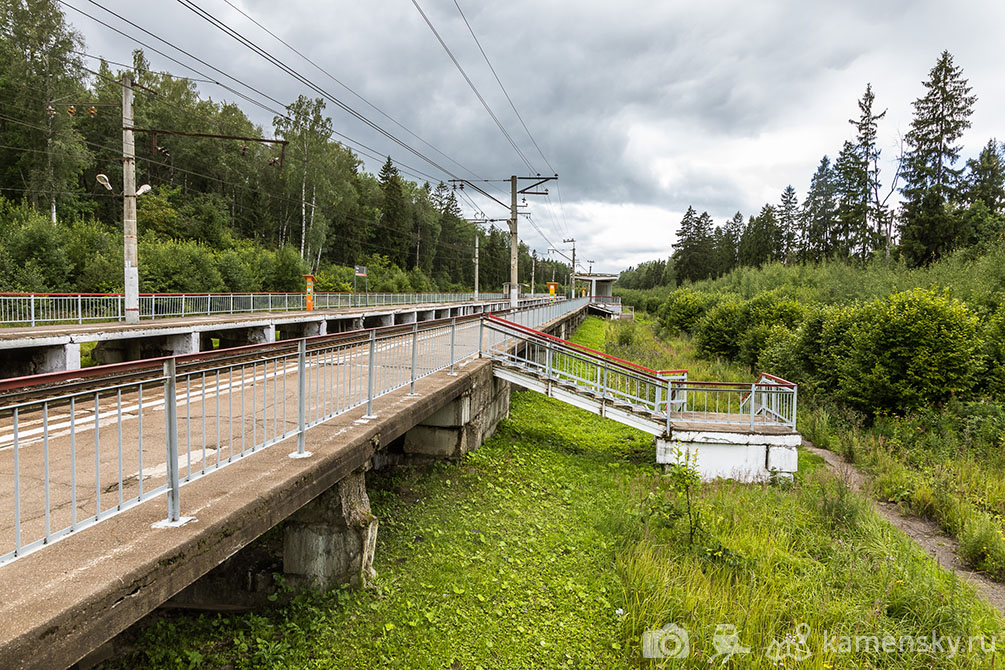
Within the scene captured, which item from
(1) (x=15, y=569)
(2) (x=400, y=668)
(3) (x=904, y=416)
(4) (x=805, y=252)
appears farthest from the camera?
(4) (x=805, y=252)

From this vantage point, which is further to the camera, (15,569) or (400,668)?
(400,668)

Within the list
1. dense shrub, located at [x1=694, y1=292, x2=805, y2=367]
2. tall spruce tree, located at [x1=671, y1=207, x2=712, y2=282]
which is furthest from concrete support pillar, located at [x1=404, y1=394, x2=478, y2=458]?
tall spruce tree, located at [x1=671, y1=207, x2=712, y2=282]

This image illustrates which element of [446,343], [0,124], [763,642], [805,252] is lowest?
[763,642]

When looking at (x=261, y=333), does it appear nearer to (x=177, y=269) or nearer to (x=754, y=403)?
(x=177, y=269)

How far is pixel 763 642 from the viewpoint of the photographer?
207 inches

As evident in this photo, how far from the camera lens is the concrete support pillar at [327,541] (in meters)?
5.16

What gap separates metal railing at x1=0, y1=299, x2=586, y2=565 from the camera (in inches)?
120

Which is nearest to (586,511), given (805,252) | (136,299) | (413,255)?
(136,299)

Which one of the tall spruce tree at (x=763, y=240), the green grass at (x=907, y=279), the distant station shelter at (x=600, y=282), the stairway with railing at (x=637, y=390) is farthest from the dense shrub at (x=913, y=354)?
the distant station shelter at (x=600, y=282)

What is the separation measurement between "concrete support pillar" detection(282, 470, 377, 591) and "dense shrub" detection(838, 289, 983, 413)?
1294cm

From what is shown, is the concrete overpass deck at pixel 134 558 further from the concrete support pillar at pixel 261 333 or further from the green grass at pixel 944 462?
the concrete support pillar at pixel 261 333

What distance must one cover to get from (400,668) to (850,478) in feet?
32.0

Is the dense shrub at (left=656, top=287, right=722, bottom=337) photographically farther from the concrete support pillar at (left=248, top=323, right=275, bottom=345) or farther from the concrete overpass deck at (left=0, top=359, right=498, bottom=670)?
the concrete overpass deck at (left=0, top=359, right=498, bottom=670)

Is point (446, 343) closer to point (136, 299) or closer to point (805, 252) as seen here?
point (136, 299)
